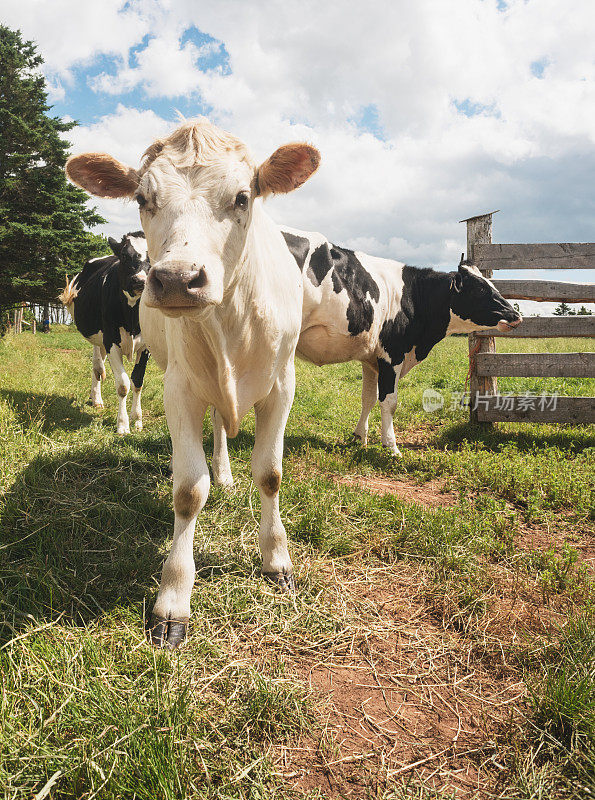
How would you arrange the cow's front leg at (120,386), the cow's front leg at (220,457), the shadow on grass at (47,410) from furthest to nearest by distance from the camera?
the cow's front leg at (120,386)
the shadow on grass at (47,410)
the cow's front leg at (220,457)

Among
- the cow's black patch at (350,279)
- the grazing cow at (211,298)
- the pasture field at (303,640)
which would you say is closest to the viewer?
the pasture field at (303,640)

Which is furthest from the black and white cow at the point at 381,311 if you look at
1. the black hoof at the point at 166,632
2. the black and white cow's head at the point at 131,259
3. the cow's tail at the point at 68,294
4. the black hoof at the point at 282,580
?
the cow's tail at the point at 68,294

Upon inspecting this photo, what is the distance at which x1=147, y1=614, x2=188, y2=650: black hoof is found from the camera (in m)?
2.34

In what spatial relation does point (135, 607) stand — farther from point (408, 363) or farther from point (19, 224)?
point (19, 224)

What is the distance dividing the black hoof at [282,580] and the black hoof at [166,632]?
0.62 meters

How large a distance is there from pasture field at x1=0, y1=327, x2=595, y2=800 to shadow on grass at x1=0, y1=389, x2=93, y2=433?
767 mm

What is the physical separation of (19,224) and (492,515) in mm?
27550

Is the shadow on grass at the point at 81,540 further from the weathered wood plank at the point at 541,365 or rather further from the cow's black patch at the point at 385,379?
the weathered wood plank at the point at 541,365

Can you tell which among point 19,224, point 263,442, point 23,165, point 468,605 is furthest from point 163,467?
point 23,165

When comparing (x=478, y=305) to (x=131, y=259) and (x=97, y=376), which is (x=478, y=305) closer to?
(x=131, y=259)

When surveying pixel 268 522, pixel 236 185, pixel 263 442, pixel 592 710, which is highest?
pixel 236 185

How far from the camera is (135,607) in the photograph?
2.55m

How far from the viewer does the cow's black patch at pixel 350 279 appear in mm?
5797

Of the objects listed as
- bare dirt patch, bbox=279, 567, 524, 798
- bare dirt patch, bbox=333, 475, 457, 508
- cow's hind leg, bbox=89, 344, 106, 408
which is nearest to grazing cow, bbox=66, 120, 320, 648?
bare dirt patch, bbox=279, 567, 524, 798
